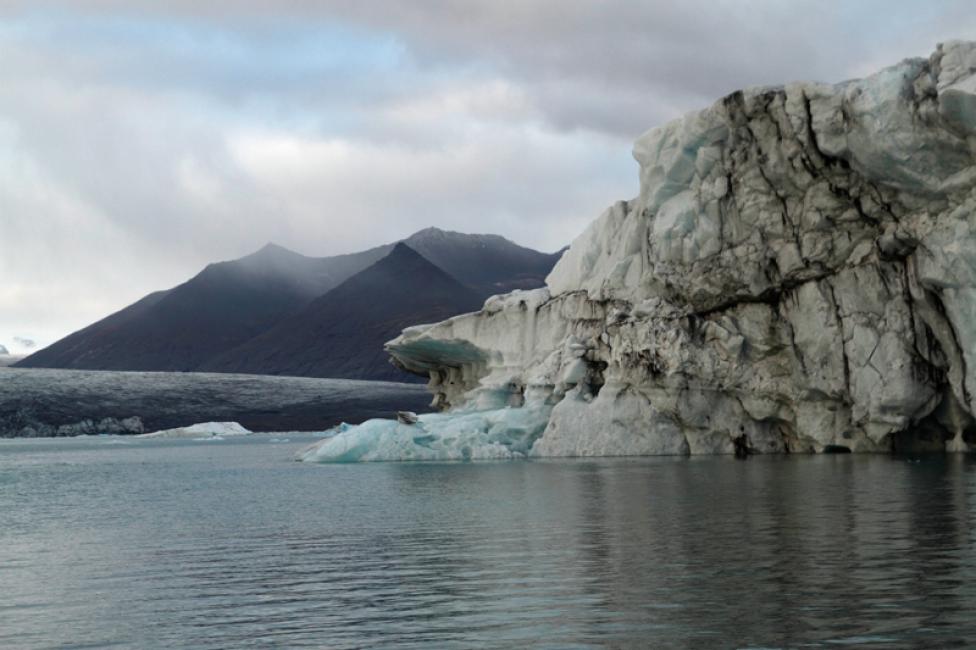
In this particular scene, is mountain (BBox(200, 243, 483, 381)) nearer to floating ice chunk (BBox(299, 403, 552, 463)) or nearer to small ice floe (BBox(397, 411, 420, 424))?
floating ice chunk (BBox(299, 403, 552, 463))

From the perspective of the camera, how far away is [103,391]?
Answer: 9850 centimetres

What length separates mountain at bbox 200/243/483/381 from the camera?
165 m

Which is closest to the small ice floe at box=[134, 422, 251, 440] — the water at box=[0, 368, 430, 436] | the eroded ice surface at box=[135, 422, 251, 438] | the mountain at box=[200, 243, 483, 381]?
the eroded ice surface at box=[135, 422, 251, 438]

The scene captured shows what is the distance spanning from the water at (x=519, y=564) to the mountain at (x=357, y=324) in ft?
427

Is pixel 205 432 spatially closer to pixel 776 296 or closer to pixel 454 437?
pixel 454 437

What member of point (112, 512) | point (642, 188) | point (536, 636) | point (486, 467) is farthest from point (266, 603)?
point (642, 188)

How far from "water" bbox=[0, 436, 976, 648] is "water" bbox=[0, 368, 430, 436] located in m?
68.4

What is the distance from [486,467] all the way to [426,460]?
4.66m

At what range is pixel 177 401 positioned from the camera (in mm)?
101438

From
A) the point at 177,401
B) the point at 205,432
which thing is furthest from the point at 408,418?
the point at 177,401

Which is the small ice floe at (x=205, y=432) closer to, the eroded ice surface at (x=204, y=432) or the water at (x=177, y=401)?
the eroded ice surface at (x=204, y=432)

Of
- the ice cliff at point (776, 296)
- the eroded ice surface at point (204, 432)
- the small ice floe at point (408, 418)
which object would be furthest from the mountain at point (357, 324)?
the ice cliff at point (776, 296)

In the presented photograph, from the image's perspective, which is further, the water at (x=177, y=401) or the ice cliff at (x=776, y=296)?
the water at (x=177, y=401)

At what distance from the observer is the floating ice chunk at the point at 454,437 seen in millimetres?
36281
